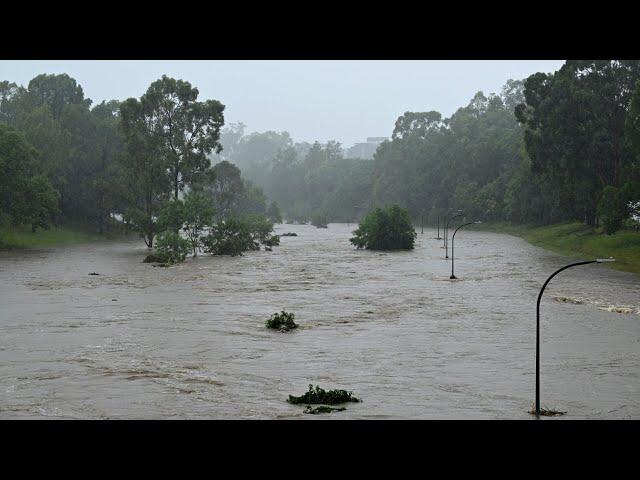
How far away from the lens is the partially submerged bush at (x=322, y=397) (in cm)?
2261

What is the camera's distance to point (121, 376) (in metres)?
26.5

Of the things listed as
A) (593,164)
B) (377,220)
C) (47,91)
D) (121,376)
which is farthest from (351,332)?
(47,91)

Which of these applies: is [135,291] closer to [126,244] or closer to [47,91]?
[126,244]

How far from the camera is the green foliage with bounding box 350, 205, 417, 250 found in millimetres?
93000

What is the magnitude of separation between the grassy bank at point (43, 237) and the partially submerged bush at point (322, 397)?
6457cm

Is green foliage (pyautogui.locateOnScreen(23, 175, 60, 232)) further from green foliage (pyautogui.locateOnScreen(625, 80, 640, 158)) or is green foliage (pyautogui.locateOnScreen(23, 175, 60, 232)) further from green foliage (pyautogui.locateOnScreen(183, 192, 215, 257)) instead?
green foliage (pyautogui.locateOnScreen(625, 80, 640, 158))

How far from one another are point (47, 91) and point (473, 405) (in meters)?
103

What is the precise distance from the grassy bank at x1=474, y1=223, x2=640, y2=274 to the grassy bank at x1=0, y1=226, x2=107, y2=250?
56.9 metres

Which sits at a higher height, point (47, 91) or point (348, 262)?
point (47, 91)

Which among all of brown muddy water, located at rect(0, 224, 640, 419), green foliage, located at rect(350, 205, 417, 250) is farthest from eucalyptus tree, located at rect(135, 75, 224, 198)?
brown muddy water, located at rect(0, 224, 640, 419)

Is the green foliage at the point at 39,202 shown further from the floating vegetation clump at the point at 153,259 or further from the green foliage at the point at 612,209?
the green foliage at the point at 612,209
